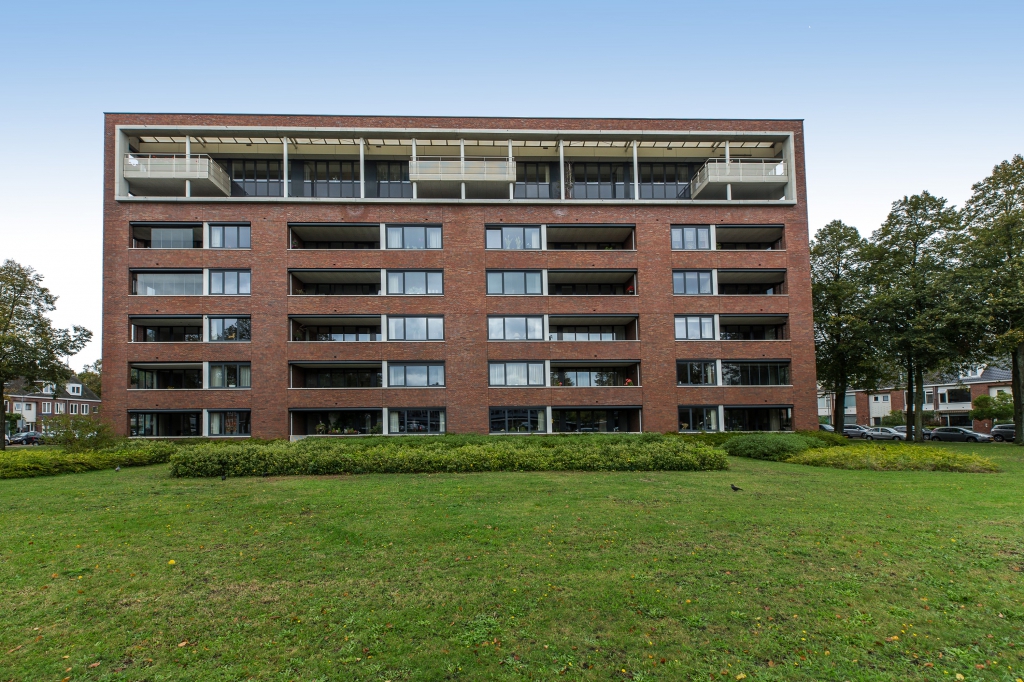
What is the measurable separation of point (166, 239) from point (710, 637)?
41.0 meters

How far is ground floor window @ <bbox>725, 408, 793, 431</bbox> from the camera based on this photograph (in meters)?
37.5

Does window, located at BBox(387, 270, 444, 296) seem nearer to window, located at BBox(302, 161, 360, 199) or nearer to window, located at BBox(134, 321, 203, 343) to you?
window, located at BBox(302, 161, 360, 199)

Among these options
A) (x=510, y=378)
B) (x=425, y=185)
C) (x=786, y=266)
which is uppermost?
(x=425, y=185)

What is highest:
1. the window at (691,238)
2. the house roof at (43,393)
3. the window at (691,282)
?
the window at (691,238)

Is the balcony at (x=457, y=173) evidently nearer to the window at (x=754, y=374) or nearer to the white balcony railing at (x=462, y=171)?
the white balcony railing at (x=462, y=171)

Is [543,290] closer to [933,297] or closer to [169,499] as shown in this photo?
[933,297]

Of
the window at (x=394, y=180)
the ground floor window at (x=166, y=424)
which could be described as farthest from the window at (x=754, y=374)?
the ground floor window at (x=166, y=424)

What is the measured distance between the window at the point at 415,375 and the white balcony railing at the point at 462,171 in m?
12.1

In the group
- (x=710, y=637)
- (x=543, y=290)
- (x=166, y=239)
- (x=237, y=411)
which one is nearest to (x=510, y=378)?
(x=543, y=290)

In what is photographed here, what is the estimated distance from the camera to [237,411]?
3606 centimetres

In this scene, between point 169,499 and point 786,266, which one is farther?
point 786,266

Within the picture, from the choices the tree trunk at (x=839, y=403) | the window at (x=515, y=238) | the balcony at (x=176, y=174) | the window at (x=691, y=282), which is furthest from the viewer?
the tree trunk at (x=839, y=403)

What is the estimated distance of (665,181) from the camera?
41.3 m

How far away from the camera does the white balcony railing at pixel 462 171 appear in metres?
37.2
